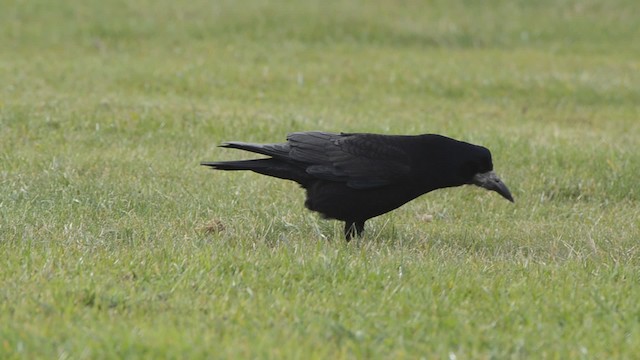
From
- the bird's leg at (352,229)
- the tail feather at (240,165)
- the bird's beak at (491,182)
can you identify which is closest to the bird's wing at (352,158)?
the tail feather at (240,165)

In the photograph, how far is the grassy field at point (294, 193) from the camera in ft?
15.4

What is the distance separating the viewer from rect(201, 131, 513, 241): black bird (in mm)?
6902

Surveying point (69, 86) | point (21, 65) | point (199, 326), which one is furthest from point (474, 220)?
point (21, 65)

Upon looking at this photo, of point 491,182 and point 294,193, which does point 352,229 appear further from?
point 294,193

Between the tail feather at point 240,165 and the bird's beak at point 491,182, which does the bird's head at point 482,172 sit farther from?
the tail feather at point 240,165

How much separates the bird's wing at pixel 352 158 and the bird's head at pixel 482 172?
16.2 inches

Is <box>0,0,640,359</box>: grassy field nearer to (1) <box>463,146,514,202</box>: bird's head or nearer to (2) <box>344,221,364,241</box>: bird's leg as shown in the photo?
(2) <box>344,221,364,241</box>: bird's leg

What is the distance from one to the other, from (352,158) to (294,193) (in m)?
1.72

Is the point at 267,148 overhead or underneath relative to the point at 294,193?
overhead

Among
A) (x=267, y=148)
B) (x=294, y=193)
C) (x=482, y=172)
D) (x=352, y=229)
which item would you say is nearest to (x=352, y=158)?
(x=352, y=229)

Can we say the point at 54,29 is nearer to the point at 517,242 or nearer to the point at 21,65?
the point at 21,65

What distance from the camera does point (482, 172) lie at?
6980 mm

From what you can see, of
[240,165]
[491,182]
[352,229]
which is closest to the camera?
[491,182]

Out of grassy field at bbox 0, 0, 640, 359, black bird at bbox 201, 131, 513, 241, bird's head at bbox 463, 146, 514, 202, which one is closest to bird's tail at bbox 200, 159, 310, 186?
black bird at bbox 201, 131, 513, 241
